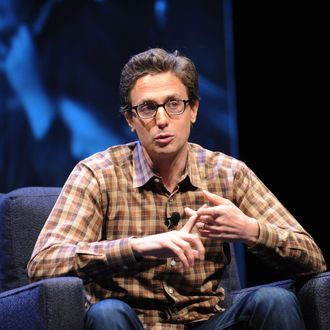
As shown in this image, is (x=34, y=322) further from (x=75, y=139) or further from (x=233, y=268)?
(x=75, y=139)

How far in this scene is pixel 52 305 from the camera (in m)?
1.83

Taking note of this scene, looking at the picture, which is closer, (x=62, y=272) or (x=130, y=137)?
(x=62, y=272)

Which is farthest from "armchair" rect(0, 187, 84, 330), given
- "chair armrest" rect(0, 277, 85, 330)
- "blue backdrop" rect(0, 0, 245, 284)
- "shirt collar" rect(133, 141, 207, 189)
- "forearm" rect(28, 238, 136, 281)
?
"blue backdrop" rect(0, 0, 245, 284)

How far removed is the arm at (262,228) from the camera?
2.13 metres

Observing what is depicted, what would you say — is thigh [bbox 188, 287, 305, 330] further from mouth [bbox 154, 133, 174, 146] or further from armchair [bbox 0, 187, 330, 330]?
mouth [bbox 154, 133, 174, 146]

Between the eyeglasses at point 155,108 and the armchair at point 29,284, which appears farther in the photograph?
the eyeglasses at point 155,108

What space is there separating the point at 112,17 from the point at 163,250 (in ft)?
6.50

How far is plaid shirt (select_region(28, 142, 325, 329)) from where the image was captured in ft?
6.88

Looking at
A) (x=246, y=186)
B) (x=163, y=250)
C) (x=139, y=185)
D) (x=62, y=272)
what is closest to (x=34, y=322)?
(x=62, y=272)

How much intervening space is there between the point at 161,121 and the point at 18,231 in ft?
2.03

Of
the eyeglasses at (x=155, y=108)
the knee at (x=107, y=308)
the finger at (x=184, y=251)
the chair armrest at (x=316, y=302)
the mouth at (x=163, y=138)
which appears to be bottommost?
the chair armrest at (x=316, y=302)

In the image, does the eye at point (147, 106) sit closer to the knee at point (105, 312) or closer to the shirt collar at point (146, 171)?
the shirt collar at point (146, 171)

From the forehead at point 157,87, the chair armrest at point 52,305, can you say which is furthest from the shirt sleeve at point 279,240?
the chair armrest at point 52,305

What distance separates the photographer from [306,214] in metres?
3.82
